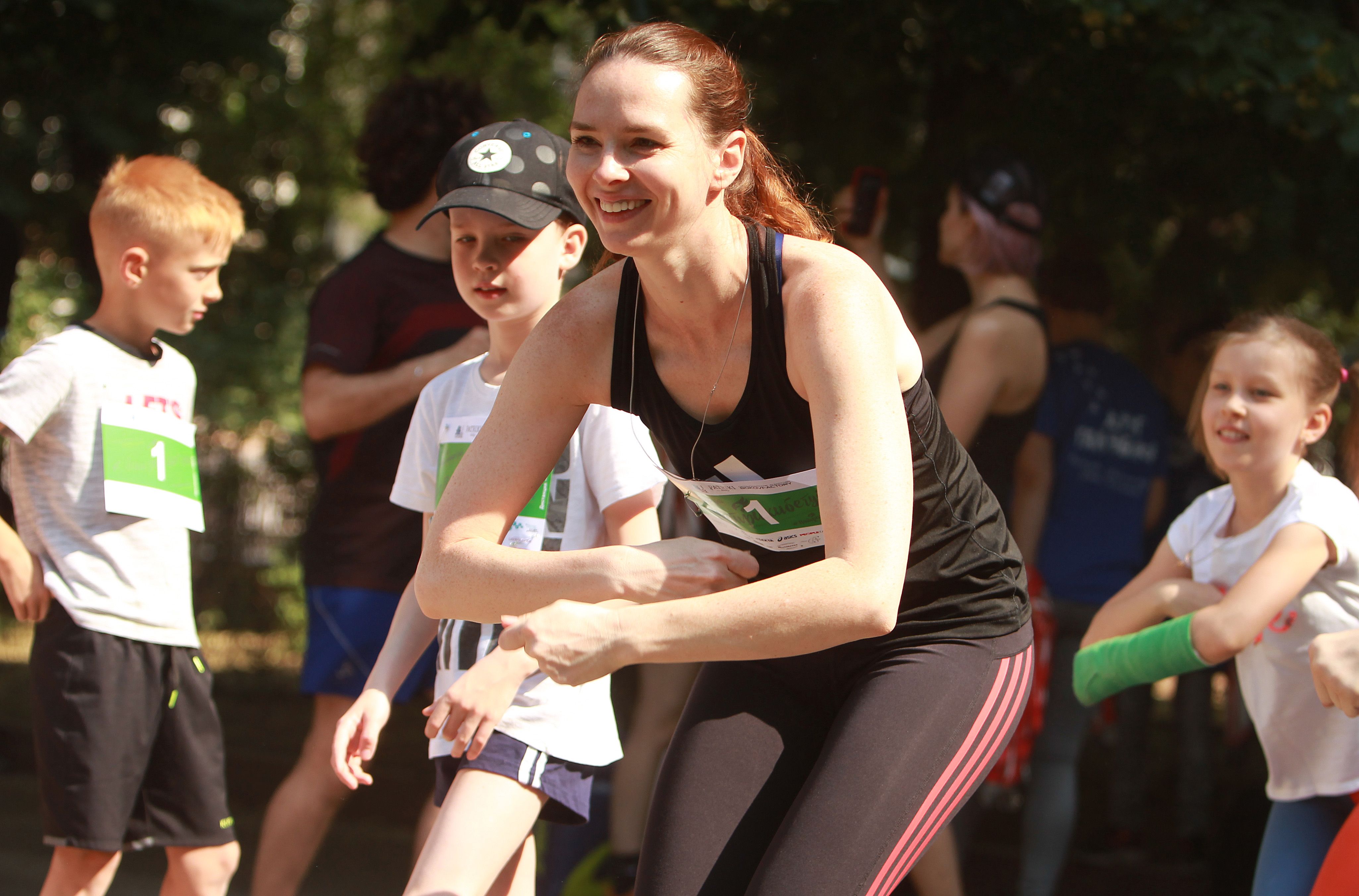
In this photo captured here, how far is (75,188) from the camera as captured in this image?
5.46 m

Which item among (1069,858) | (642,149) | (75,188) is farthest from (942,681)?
(75,188)

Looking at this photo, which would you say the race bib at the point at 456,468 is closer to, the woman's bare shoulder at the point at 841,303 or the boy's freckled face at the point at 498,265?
the boy's freckled face at the point at 498,265

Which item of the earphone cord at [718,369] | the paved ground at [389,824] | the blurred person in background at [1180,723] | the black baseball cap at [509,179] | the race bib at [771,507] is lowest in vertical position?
the paved ground at [389,824]

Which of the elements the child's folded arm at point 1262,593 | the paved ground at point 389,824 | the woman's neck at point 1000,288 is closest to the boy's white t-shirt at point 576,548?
the child's folded arm at point 1262,593

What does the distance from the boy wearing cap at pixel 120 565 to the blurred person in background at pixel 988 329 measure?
186cm

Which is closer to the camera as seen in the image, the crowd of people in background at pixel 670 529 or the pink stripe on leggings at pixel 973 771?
the crowd of people in background at pixel 670 529

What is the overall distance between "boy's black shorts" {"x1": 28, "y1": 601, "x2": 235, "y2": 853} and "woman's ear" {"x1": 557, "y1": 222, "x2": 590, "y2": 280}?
1294 millimetres

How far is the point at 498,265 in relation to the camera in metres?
2.80

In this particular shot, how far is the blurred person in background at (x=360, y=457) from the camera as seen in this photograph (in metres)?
3.63

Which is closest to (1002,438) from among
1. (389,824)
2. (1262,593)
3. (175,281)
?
(1262,593)

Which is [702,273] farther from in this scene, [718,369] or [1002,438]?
[1002,438]

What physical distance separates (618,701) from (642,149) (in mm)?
5562

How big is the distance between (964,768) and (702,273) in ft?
2.91

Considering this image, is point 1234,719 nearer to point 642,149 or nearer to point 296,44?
point 642,149
